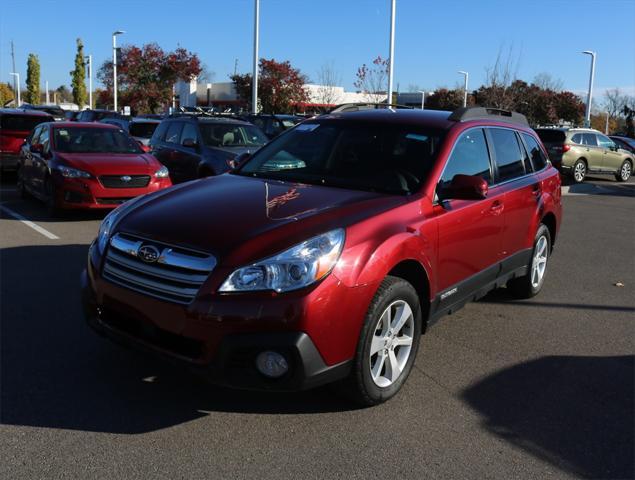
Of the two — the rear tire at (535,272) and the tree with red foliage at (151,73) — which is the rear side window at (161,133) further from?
the tree with red foliage at (151,73)

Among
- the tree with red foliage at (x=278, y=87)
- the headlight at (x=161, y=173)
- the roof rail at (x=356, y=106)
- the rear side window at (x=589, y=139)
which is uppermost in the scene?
the tree with red foliage at (x=278, y=87)

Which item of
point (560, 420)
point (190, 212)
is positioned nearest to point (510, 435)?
point (560, 420)

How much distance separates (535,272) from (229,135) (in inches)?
291

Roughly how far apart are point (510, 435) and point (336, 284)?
133cm

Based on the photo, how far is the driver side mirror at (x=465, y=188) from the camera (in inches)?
160

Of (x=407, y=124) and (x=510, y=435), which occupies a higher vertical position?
(x=407, y=124)

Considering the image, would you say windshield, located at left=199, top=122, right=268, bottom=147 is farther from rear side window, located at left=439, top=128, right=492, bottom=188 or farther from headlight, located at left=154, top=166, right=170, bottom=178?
rear side window, located at left=439, top=128, right=492, bottom=188

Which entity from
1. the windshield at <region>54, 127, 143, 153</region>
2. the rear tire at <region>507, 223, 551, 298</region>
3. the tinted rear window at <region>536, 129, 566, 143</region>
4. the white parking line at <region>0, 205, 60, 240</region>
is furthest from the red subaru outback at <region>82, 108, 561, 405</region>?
the tinted rear window at <region>536, 129, 566, 143</region>

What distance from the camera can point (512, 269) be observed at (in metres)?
5.46

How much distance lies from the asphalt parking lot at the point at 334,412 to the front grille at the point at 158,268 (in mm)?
718

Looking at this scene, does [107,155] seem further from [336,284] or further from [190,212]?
[336,284]

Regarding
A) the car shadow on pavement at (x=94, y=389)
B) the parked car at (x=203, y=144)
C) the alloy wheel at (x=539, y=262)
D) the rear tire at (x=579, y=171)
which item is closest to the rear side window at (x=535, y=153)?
the alloy wheel at (x=539, y=262)

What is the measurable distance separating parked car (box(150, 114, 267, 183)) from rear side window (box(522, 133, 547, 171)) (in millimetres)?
6078

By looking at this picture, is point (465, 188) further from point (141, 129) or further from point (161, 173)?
point (141, 129)
